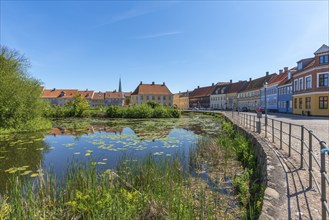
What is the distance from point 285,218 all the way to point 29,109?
20899mm

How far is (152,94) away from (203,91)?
2758 cm

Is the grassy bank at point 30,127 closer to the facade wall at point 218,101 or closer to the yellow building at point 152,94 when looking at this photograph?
the yellow building at point 152,94

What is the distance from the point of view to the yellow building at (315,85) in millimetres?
28344

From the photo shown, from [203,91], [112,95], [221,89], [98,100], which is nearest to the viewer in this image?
[221,89]

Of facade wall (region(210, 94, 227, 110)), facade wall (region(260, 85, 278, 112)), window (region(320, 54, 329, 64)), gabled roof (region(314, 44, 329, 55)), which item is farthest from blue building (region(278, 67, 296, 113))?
facade wall (region(210, 94, 227, 110))

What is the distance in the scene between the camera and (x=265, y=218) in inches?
117

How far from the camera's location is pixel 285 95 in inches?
1625

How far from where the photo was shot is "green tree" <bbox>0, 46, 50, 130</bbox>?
1708 centimetres

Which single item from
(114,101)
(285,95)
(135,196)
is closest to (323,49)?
(285,95)

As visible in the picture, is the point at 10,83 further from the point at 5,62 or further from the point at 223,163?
the point at 223,163

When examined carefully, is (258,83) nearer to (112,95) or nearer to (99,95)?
(112,95)

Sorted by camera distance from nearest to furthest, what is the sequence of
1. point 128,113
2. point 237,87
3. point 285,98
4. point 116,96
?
1. point 128,113
2. point 285,98
3. point 237,87
4. point 116,96

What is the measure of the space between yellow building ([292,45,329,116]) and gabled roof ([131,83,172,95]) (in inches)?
2069

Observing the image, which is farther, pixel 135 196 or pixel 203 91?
pixel 203 91
